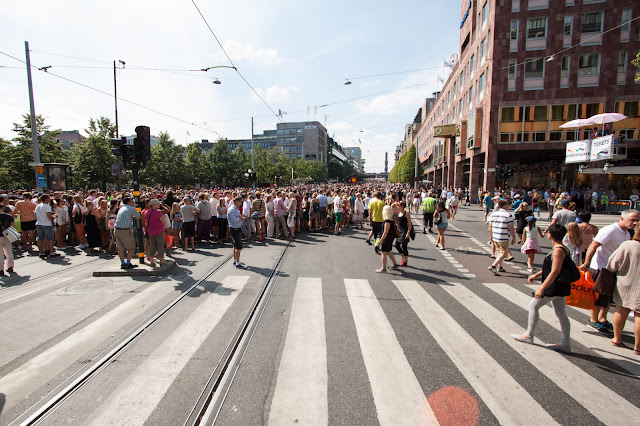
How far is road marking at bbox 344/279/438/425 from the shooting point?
2922mm

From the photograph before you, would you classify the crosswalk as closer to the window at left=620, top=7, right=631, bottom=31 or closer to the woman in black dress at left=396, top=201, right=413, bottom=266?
the woman in black dress at left=396, top=201, right=413, bottom=266

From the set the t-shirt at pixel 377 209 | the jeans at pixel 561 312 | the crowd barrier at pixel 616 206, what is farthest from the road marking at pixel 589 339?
the crowd barrier at pixel 616 206

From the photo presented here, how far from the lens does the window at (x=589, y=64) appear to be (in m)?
25.5

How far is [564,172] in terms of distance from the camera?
2856 centimetres

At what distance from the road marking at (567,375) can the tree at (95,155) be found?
3780 centimetres

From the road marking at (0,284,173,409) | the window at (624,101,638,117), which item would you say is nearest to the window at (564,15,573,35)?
the window at (624,101,638,117)

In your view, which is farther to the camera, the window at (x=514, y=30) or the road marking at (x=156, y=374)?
the window at (x=514, y=30)

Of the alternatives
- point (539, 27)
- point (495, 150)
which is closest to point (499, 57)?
point (539, 27)

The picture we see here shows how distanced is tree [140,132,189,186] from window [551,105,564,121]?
4436 cm

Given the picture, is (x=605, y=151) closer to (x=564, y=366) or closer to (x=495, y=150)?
(x=495, y=150)

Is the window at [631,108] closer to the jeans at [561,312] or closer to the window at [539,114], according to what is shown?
the window at [539,114]

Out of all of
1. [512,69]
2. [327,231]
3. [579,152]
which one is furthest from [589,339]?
[512,69]

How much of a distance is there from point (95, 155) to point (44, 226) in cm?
2970

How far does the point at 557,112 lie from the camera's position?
26.4 meters
